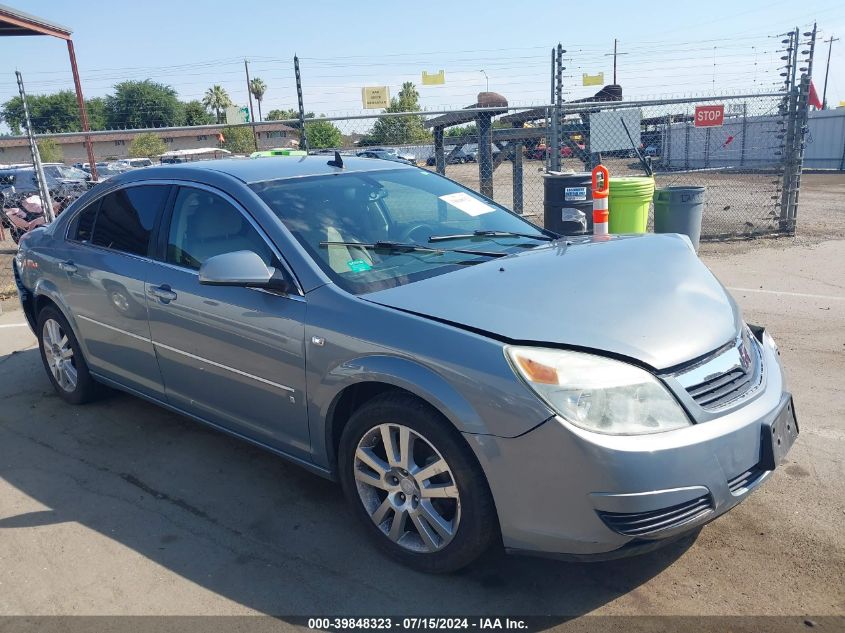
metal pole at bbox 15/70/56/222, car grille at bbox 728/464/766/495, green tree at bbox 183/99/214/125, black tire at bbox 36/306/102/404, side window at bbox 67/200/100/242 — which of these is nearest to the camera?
car grille at bbox 728/464/766/495

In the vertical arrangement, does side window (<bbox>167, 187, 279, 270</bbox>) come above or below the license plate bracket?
above

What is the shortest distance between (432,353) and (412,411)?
0.82 feet

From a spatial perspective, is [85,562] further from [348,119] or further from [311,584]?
[348,119]

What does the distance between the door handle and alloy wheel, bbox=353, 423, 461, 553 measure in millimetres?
1491

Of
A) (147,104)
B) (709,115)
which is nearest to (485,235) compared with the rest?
(709,115)

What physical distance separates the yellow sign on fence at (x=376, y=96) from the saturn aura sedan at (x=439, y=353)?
5.53m

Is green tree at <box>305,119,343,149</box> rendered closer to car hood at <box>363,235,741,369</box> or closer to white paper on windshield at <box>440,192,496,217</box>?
white paper on windshield at <box>440,192,496,217</box>

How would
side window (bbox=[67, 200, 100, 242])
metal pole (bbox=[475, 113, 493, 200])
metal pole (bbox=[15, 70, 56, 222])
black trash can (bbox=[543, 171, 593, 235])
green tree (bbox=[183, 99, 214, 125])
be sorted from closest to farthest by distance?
side window (bbox=[67, 200, 100, 242]), black trash can (bbox=[543, 171, 593, 235]), metal pole (bbox=[15, 70, 56, 222]), metal pole (bbox=[475, 113, 493, 200]), green tree (bbox=[183, 99, 214, 125])

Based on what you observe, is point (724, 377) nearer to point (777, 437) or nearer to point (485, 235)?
point (777, 437)

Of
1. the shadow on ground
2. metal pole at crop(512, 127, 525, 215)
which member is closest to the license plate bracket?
the shadow on ground

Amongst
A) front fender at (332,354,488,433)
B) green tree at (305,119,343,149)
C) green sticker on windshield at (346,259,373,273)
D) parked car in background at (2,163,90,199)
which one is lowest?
parked car in background at (2,163,90,199)

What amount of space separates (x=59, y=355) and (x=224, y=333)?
2288 mm

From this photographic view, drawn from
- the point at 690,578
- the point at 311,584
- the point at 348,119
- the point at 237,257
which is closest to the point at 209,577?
the point at 311,584

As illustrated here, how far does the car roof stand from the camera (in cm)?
387
